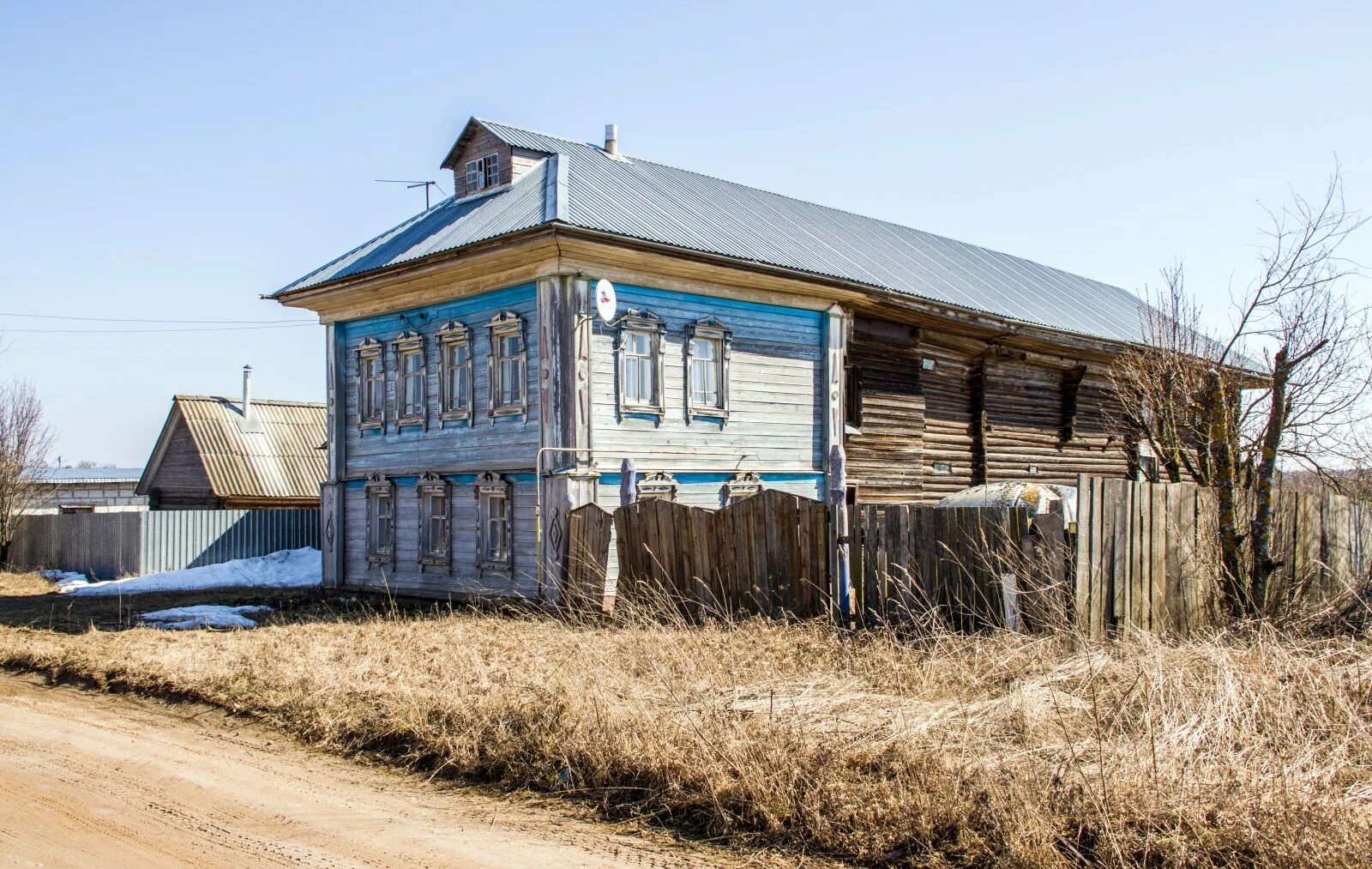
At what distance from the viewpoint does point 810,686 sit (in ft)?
25.8

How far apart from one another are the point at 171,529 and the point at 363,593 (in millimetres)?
8606

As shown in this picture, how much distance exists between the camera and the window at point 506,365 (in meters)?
16.7

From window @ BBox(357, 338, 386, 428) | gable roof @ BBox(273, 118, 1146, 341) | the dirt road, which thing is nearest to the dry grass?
the dirt road

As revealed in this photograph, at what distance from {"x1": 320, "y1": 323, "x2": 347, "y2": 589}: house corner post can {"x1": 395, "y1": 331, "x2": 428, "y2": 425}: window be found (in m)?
1.65

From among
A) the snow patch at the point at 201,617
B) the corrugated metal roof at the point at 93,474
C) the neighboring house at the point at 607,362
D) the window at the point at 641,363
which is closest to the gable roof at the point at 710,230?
the neighboring house at the point at 607,362

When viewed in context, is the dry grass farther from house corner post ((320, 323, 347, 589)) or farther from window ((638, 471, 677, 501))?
house corner post ((320, 323, 347, 589))

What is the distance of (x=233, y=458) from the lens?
102ft

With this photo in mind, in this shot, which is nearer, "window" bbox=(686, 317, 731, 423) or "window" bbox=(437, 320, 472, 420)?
"window" bbox=(686, 317, 731, 423)

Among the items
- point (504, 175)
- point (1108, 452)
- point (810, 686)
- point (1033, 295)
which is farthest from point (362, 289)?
point (1108, 452)

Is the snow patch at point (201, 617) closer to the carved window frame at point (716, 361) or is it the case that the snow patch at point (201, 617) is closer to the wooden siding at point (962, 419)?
the carved window frame at point (716, 361)

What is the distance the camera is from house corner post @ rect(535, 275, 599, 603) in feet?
51.9

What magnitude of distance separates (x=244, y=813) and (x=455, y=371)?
12.1m

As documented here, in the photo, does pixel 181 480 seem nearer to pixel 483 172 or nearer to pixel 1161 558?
pixel 483 172

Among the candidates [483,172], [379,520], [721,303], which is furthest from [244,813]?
[483,172]
